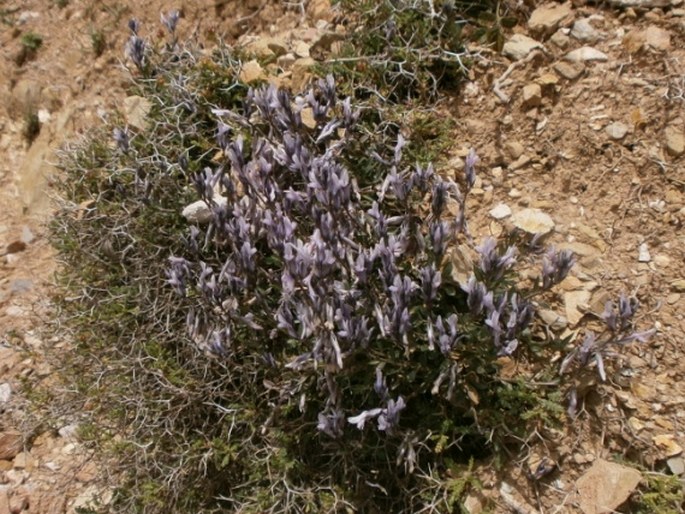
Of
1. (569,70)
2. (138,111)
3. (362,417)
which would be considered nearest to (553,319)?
(362,417)

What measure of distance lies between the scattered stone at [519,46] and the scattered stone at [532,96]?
226 mm

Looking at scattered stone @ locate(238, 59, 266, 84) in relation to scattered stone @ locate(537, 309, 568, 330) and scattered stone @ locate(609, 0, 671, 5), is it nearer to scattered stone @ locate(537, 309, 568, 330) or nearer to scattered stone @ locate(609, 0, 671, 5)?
scattered stone @ locate(609, 0, 671, 5)

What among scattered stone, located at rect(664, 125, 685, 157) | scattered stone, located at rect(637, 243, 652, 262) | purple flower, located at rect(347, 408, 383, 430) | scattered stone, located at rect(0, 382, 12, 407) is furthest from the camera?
scattered stone, located at rect(0, 382, 12, 407)

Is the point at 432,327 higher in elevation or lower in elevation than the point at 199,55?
lower

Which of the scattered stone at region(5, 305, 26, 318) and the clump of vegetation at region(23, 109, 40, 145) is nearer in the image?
the scattered stone at region(5, 305, 26, 318)

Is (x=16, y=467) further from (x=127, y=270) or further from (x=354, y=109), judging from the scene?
(x=354, y=109)

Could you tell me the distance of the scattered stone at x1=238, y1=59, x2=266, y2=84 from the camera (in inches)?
150

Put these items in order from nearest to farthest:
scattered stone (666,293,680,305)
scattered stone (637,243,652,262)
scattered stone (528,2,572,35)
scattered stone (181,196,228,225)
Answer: scattered stone (666,293,680,305)
scattered stone (637,243,652,262)
scattered stone (181,196,228,225)
scattered stone (528,2,572,35)

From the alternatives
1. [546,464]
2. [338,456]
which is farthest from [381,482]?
[546,464]

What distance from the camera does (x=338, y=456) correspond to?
2914mm

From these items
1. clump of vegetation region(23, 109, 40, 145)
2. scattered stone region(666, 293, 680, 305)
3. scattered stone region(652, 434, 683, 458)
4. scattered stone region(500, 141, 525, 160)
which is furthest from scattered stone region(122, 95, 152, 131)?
scattered stone region(652, 434, 683, 458)

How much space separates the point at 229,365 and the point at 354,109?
4.69 feet

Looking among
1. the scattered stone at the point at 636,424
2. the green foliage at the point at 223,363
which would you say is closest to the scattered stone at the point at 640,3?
the green foliage at the point at 223,363

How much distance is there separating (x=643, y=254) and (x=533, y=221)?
19.2 inches
